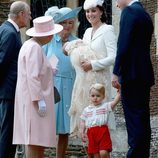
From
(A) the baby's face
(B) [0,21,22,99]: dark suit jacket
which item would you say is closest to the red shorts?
(A) the baby's face

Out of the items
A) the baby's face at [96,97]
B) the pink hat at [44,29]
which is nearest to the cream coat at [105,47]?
the baby's face at [96,97]

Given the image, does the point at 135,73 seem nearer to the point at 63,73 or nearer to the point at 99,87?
the point at 99,87

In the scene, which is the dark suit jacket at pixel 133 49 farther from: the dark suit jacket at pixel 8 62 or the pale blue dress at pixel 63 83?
the pale blue dress at pixel 63 83

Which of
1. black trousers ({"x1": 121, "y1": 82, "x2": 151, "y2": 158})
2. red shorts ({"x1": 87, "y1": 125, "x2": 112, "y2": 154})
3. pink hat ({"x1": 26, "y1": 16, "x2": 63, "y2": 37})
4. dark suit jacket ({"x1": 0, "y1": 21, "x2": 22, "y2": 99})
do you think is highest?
pink hat ({"x1": 26, "y1": 16, "x2": 63, "y2": 37})

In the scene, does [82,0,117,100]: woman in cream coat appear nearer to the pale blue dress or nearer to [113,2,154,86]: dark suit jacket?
the pale blue dress

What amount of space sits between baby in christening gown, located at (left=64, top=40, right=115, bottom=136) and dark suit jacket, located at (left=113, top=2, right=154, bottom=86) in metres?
1.13

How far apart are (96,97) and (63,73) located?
2.49 feet

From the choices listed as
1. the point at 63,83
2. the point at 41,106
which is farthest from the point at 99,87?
the point at 41,106

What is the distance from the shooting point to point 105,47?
852 centimetres

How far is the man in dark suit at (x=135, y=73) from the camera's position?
7301 millimetres

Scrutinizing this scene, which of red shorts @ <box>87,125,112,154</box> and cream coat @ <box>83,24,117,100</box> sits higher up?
cream coat @ <box>83,24,117,100</box>

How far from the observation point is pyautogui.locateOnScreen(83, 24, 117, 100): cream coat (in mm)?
8365

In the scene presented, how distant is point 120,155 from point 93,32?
3.13 meters

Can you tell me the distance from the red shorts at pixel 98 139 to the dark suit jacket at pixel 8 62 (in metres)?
0.98
